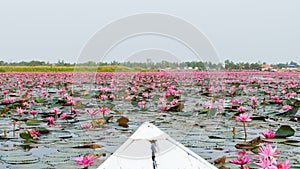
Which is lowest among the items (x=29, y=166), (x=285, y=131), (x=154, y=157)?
(x=29, y=166)

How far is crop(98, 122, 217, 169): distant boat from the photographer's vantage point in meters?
2.06

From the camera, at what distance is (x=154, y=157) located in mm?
2062

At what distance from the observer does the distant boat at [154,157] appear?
2.06 m

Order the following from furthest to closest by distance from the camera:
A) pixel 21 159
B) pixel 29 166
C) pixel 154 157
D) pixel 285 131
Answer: pixel 285 131, pixel 21 159, pixel 29 166, pixel 154 157

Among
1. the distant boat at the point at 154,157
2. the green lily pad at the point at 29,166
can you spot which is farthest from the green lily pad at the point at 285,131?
the green lily pad at the point at 29,166

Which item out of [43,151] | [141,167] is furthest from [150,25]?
[43,151]

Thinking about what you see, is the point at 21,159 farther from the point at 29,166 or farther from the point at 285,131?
the point at 285,131


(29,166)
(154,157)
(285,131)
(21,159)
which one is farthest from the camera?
(285,131)

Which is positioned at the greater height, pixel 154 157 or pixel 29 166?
pixel 154 157

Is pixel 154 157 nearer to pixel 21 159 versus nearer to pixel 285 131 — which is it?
pixel 21 159

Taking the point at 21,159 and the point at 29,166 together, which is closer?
the point at 29,166

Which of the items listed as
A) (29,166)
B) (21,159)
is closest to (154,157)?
(29,166)

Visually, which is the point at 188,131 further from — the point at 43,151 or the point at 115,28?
the point at 115,28

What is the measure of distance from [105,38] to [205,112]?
330 cm
